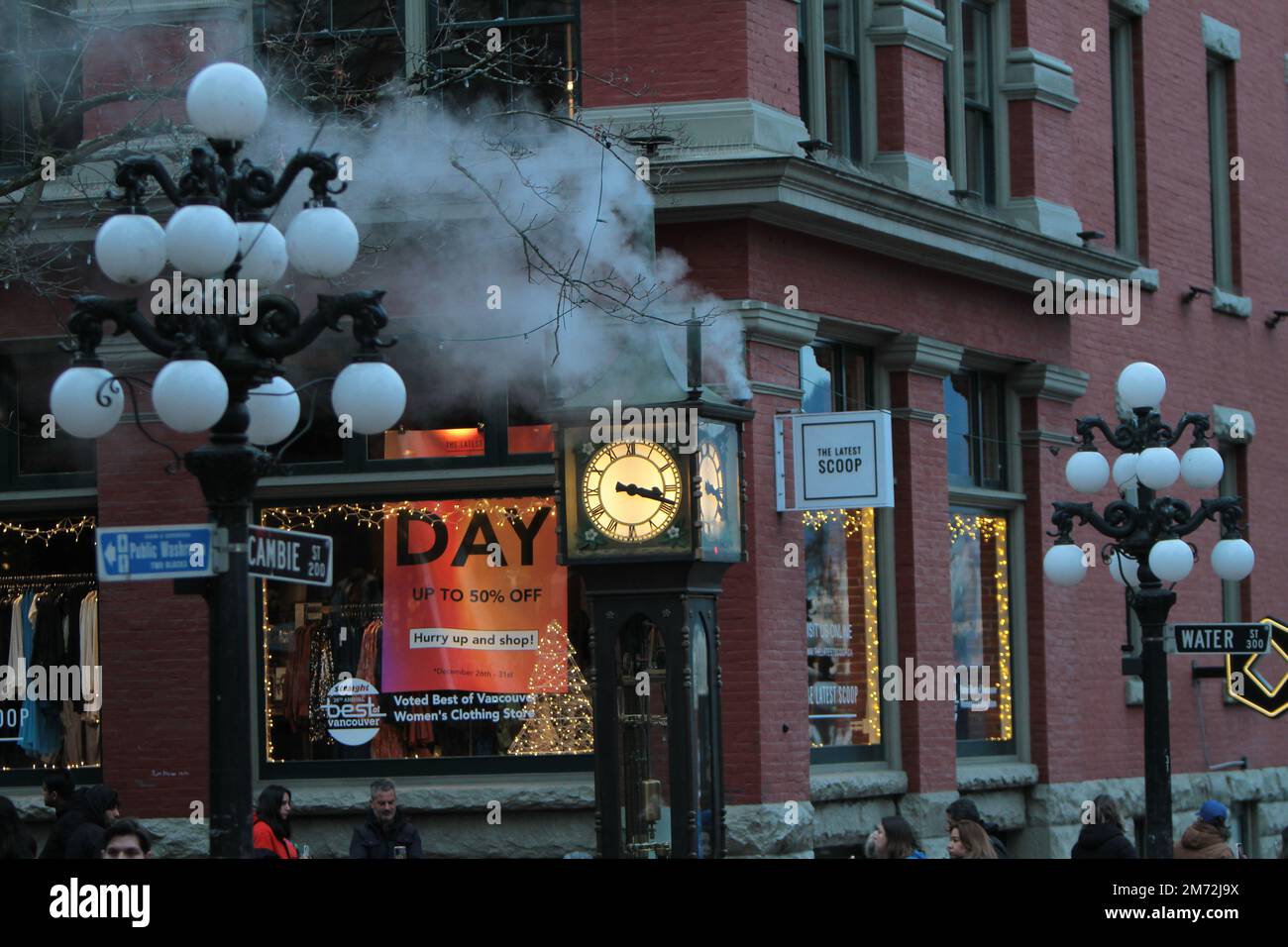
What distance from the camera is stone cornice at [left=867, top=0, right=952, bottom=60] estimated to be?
15516 millimetres

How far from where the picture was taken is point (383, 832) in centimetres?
1153

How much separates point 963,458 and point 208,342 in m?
10.3

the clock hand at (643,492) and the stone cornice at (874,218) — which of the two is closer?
the clock hand at (643,492)

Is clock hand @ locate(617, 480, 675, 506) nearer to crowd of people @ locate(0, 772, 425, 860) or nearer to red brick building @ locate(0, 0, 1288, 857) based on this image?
crowd of people @ locate(0, 772, 425, 860)

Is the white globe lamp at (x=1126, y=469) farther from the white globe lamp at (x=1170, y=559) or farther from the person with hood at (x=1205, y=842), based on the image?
the person with hood at (x=1205, y=842)

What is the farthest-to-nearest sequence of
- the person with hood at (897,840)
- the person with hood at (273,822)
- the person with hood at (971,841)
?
the person with hood at (273,822), the person with hood at (897,840), the person with hood at (971,841)

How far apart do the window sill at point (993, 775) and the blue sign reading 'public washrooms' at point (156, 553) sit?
32.3 feet

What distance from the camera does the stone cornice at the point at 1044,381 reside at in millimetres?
17172

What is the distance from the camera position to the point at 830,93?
15.4 meters

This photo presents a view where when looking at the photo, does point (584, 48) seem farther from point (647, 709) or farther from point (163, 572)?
point (163, 572)

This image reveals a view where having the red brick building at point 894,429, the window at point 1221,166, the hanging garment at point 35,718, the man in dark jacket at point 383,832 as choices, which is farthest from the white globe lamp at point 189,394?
the window at point 1221,166

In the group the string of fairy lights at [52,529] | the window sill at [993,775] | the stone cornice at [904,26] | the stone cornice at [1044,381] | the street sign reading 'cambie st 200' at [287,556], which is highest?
the stone cornice at [904,26]

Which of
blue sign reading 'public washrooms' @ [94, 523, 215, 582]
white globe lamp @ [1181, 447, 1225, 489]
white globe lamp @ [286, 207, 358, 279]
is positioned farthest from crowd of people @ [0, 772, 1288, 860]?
white globe lamp @ [286, 207, 358, 279]

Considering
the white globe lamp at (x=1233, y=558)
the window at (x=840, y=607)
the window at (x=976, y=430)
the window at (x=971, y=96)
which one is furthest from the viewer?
the window at (x=971, y=96)
